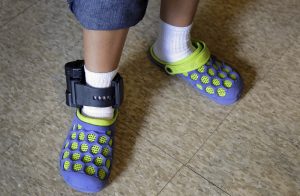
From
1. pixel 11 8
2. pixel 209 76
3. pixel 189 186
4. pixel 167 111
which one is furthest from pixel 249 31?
pixel 11 8

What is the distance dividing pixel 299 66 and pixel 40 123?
2.28 feet

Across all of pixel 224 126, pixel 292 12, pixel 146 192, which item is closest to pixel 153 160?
pixel 146 192

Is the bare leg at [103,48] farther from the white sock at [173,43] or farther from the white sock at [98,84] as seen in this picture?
the white sock at [173,43]

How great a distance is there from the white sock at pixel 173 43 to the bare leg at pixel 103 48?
228 mm

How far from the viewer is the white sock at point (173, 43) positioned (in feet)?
3.55

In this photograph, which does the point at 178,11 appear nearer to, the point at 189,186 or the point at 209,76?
the point at 209,76

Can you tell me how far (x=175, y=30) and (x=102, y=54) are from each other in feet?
0.89

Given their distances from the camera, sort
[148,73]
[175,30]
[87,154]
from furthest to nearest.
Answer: [148,73] < [175,30] < [87,154]

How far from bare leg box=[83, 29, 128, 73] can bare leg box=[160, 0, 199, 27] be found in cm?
21

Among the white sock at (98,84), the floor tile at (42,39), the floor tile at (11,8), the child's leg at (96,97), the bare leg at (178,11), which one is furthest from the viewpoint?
the floor tile at (11,8)

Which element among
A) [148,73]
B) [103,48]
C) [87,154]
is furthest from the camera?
[148,73]

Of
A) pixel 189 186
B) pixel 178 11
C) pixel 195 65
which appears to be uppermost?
pixel 178 11

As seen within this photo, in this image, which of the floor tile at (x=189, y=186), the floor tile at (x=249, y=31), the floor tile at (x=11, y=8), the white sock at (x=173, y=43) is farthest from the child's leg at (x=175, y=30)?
the floor tile at (x=11, y=8)

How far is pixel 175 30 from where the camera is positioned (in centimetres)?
108
